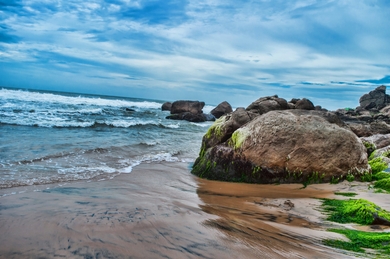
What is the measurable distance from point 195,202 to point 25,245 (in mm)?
2507

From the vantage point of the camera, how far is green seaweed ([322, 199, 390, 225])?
354cm

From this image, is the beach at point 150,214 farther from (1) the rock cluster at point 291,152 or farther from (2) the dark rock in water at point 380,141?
(2) the dark rock in water at point 380,141

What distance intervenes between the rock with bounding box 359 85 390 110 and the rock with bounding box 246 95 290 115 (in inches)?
1834

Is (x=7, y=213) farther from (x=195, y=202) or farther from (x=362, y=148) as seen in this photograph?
(x=362, y=148)

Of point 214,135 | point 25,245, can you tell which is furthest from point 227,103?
point 25,245

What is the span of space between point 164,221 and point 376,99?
57.2m

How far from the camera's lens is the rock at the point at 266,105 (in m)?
8.79

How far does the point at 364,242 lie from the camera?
279cm

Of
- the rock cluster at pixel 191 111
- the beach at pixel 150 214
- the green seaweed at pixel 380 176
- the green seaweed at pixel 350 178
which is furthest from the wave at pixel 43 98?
the green seaweed at pixel 380 176

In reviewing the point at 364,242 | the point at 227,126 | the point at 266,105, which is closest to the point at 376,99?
the point at 266,105

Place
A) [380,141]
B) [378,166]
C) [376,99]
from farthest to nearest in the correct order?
[376,99], [380,141], [378,166]

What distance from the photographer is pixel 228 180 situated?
6305mm

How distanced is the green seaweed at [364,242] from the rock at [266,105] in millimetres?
5921

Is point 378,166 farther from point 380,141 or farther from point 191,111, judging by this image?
point 191,111
